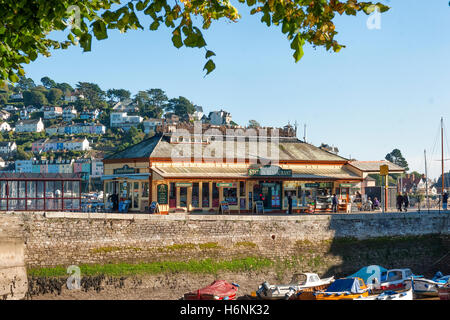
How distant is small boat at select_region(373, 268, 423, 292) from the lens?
2772 cm

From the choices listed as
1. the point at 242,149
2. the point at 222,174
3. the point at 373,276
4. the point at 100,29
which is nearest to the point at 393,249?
the point at 373,276

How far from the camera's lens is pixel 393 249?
35969mm

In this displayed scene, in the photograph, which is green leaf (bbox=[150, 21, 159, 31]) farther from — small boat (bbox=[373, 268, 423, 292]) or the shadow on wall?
the shadow on wall

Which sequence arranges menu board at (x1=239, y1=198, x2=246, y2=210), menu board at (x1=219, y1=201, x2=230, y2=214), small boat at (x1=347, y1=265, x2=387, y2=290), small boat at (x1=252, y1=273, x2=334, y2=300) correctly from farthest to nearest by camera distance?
menu board at (x1=239, y1=198, x2=246, y2=210) < menu board at (x1=219, y1=201, x2=230, y2=214) < small boat at (x1=347, y1=265, x2=387, y2=290) < small boat at (x1=252, y1=273, x2=334, y2=300)

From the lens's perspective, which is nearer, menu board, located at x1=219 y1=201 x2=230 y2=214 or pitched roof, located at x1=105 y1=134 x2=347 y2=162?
menu board, located at x1=219 y1=201 x2=230 y2=214

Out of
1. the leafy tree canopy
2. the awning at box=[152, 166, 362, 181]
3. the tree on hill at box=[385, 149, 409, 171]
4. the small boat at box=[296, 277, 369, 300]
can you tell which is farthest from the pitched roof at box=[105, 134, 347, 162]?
the tree on hill at box=[385, 149, 409, 171]

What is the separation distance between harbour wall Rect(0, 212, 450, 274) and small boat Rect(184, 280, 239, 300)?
500 centimetres

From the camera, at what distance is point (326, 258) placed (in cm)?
3378

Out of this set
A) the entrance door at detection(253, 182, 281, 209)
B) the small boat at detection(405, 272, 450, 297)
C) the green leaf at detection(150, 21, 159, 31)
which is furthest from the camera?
the entrance door at detection(253, 182, 281, 209)

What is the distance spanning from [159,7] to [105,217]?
21137 millimetres

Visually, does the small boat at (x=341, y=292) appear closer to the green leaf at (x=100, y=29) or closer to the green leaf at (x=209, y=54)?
the green leaf at (x=209, y=54)

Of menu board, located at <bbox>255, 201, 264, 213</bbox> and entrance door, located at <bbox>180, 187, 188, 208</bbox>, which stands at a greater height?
entrance door, located at <bbox>180, 187, 188, 208</bbox>

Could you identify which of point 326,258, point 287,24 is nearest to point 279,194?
point 326,258
